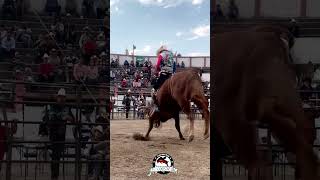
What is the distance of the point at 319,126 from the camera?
2.48 metres

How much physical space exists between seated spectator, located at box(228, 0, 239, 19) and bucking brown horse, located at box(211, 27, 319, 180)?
0.09 meters

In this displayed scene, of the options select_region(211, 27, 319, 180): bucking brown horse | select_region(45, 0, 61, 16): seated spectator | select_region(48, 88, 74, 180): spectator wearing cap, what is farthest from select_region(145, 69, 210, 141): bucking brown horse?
select_region(45, 0, 61, 16): seated spectator

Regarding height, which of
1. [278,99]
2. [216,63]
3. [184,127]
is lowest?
[184,127]

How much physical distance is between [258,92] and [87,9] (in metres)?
1.02

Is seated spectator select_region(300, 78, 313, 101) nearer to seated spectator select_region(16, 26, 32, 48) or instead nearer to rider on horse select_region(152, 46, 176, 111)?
rider on horse select_region(152, 46, 176, 111)

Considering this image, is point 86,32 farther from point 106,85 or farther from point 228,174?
point 228,174

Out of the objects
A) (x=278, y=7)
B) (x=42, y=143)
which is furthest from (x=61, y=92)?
(x=278, y=7)

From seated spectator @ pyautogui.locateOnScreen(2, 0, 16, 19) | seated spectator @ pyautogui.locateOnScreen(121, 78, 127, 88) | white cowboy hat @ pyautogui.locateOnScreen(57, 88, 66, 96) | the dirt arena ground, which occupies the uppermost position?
seated spectator @ pyautogui.locateOnScreen(2, 0, 16, 19)

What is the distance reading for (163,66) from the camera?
266 centimetres

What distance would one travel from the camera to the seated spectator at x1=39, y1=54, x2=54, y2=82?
2.55 metres

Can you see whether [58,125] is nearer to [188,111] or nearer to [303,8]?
[188,111]

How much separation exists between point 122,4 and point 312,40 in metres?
1.03

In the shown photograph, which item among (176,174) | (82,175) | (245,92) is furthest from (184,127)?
(82,175)

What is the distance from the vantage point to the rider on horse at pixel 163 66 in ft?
8.31
